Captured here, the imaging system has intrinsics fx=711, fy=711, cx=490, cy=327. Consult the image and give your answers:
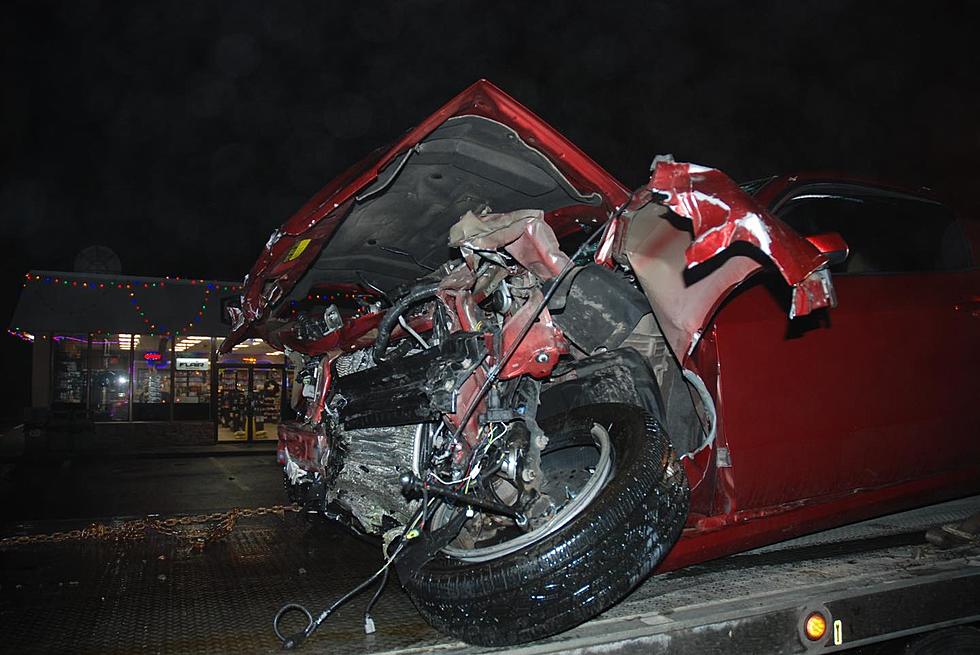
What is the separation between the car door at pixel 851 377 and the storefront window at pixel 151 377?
15.3m

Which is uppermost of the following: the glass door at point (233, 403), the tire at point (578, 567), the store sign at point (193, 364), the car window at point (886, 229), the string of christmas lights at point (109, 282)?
the string of christmas lights at point (109, 282)

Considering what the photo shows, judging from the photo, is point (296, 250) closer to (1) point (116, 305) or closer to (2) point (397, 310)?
(2) point (397, 310)

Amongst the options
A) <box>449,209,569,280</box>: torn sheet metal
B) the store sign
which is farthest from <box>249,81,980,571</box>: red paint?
the store sign

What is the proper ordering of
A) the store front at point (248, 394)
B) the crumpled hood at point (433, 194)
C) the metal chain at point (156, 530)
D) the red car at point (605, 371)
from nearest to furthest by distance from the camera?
the red car at point (605, 371)
the crumpled hood at point (433, 194)
the metal chain at point (156, 530)
the store front at point (248, 394)

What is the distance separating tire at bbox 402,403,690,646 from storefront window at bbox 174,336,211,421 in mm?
14941

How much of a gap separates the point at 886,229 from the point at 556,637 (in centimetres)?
263

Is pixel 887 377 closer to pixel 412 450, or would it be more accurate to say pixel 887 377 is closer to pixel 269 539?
pixel 412 450

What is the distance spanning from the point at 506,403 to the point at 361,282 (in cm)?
142

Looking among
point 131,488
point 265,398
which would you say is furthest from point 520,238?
point 265,398

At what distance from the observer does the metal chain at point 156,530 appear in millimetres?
4168

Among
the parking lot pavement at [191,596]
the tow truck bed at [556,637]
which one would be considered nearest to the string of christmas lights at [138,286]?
the parking lot pavement at [191,596]

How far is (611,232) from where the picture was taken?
2418 mm

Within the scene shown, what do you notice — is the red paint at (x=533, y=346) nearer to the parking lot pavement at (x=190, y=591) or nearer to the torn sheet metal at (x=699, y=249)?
the torn sheet metal at (x=699, y=249)

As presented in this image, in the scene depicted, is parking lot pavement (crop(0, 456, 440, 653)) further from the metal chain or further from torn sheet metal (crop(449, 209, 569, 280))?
torn sheet metal (crop(449, 209, 569, 280))
